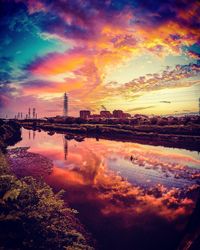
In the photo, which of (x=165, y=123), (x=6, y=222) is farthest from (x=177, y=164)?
(x=165, y=123)

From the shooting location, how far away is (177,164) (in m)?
19.2

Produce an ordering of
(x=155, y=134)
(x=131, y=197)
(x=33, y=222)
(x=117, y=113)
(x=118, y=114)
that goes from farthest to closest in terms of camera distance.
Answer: (x=117, y=113), (x=118, y=114), (x=155, y=134), (x=131, y=197), (x=33, y=222)

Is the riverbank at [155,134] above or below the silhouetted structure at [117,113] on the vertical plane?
below

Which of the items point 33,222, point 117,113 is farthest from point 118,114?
point 33,222

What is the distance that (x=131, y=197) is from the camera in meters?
11.8

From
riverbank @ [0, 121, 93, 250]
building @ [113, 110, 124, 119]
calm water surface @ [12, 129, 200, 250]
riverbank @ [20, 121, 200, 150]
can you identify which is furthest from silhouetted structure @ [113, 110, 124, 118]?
riverbank @ [0, 121, 93, 250]

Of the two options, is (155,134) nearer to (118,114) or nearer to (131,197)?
(131,197)

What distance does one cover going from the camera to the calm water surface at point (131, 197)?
28.2ft

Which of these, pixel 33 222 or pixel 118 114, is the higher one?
pixel 118 114

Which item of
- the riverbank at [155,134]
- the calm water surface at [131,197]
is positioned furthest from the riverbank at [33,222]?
the riverbank at [155,134]

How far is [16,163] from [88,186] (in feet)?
29.5

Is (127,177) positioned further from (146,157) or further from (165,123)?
(165,123)

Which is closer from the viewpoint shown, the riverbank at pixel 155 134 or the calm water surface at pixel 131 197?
the calm water surface at pixel 131 197

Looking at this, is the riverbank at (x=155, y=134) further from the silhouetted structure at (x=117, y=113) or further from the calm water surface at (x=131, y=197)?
the silhouetted structure at (x=117, y=113)
